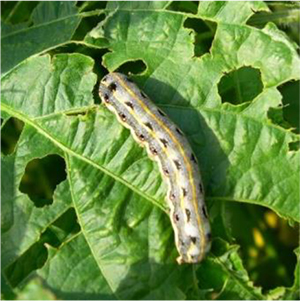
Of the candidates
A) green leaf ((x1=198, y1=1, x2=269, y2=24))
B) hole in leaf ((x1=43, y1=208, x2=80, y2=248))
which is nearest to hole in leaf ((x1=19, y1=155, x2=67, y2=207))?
hole in leaf ((x1=43, y1=208, x2=80, y2=248))

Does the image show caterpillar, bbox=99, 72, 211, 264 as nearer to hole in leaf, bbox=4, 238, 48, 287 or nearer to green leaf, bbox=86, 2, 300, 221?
green leaf, bbox=86, 2, 300, 221

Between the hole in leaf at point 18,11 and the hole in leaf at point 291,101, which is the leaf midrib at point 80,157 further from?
the hole in leaf at point 291,101

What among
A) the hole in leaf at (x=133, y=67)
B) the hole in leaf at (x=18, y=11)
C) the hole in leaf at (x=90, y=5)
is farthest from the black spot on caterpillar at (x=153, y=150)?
the hole in leaf at (x=18, y=11)

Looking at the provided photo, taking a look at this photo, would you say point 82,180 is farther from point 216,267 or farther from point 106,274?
point 216,267

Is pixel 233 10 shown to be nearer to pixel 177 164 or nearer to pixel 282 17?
pixel 282 17

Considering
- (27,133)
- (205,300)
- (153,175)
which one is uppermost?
(27,133)

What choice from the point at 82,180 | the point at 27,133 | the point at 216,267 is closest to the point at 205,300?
the point at 216,267

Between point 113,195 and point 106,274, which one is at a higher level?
point 113,195
